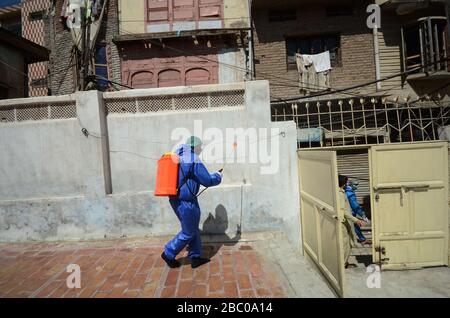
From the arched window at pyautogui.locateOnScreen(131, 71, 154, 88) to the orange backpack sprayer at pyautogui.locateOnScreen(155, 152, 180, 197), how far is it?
817 centimetres

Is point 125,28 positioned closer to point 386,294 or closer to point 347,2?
→ point 347,2

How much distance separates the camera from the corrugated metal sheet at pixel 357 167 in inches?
408

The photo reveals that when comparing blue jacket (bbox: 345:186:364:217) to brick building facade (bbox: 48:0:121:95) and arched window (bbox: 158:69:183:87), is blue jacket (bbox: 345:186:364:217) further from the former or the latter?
brick building facade (bbox: 48:0:121:95)

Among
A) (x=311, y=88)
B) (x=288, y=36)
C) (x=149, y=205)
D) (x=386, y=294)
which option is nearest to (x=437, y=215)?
(x=386, y=294)

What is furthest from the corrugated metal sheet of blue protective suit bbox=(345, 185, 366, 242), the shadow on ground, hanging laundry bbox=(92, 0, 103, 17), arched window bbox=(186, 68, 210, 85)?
hanging laundry bbox=(92, 0, 103, 17)

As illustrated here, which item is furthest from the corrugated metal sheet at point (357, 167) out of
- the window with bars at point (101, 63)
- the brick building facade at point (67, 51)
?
the window with bars at point (101, 63)

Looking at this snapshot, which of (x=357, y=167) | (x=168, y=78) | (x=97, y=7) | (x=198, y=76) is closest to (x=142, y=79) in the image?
(x=168, y=78)

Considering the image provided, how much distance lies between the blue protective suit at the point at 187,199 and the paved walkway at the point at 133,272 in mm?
398

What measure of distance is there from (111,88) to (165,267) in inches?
364

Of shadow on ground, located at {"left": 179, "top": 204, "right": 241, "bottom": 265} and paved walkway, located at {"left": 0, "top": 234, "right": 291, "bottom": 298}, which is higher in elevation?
shadow on ground, located at {"left": 179, "top": 204, "right": 241, "bottom": 265}

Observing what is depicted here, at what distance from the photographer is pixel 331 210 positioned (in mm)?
3420

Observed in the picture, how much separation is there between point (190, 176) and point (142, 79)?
8.49m

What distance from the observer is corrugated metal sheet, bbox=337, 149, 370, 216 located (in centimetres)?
1038

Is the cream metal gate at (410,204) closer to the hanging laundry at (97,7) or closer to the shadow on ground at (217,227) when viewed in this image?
the shadow on ground at (217,227)
